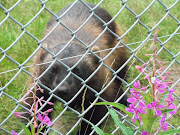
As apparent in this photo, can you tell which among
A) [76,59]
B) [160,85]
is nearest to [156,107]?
[160,85]

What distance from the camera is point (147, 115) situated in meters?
1.80

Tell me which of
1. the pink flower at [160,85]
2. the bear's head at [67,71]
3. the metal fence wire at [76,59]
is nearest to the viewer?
the pink flower at [160,85]

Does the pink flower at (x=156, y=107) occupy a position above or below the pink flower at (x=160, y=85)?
below

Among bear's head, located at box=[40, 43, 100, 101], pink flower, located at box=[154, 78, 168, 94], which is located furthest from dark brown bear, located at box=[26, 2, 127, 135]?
pink flower, located at box=[154, 78, 168, 94]

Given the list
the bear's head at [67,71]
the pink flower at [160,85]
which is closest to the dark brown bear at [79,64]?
the bear's head at [67,71]

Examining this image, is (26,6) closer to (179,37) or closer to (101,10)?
(101,10)

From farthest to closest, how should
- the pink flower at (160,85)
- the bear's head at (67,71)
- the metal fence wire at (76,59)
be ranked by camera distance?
1. the bear's head at (67,71)
2. the metal fence wire at (76,59)
3. the pink flower at (160,85)

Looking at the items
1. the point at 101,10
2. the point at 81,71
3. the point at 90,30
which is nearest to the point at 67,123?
the point at 81,71

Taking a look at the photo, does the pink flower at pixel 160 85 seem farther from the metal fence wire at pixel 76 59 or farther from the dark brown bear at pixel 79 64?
the dark brown bear at pixel 79 64

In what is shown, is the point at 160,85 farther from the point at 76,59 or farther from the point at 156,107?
the point at 76,59

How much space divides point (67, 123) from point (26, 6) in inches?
108

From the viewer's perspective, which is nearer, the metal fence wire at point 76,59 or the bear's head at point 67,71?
the metal fence wire at point 76,59

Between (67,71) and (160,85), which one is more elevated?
(160,85)

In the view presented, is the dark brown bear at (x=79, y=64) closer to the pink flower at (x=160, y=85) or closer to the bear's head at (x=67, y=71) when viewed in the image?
the bear's head at (x=67, y=71)
